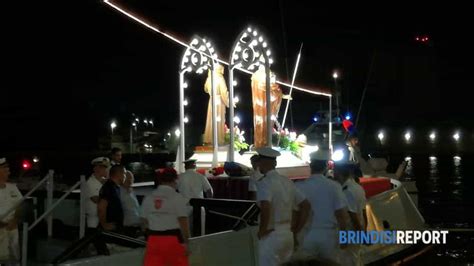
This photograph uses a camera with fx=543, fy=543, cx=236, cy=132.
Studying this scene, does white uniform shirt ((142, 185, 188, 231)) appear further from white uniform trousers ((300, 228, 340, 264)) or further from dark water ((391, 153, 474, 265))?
dark water ((391, 153, 474, 265))

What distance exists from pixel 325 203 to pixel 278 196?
512mm

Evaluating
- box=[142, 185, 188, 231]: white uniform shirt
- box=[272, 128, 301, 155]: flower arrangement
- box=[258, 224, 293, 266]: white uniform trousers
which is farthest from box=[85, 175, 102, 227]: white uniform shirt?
box=[272, 128, 301, 155]: flower arrangement

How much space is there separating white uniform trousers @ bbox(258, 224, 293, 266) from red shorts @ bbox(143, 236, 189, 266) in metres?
0.85

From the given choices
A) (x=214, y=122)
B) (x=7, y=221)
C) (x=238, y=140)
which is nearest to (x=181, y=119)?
(x=214, y=122)

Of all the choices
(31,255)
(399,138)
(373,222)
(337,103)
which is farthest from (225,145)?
(399,138)

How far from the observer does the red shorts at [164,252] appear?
5551mm

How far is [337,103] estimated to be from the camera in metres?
17.0

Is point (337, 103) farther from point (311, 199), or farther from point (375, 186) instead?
point (311, 199)

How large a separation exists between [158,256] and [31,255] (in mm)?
3688

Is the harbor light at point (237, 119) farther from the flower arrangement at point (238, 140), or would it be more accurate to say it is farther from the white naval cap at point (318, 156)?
the white naval cap at point (318, 156)

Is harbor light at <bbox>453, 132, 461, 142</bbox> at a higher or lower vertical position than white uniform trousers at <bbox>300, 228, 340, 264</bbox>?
higher

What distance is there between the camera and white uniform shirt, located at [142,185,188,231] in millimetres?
5605

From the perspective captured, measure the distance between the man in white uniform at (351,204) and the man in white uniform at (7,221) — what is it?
402 centimetres

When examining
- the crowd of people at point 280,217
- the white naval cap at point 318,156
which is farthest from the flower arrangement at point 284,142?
the white naval cap at point 318,156
